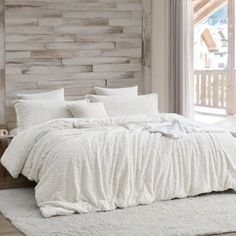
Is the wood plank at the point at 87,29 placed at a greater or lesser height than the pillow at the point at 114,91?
greater

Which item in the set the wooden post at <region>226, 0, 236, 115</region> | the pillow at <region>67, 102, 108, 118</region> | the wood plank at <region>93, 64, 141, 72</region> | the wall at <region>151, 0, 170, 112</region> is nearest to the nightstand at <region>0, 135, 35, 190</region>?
the pillow at <region>67, 102, 108, 118</region>

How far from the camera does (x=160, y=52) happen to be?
779cm

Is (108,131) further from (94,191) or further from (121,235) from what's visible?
(121,235)

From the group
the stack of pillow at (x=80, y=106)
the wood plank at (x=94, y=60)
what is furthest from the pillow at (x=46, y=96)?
the wood plank at (x=94, y=60)

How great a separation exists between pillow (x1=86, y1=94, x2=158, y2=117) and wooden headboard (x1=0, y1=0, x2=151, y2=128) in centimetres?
68

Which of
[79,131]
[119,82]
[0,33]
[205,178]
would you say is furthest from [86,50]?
[205,178]

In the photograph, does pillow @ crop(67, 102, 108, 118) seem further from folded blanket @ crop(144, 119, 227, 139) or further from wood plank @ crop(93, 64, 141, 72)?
wood plank @ crop(93, 64, 141, 72)

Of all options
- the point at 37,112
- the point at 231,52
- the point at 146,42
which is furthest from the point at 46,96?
the point at 231,52

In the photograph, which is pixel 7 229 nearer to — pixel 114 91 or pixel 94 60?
pixel 114 91

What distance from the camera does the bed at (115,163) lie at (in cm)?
482

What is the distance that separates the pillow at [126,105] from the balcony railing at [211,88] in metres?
1.91

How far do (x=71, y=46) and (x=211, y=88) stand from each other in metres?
2.39

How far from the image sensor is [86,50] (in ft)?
24.5

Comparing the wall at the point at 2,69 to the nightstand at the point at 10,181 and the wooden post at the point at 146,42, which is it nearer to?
the nightstand at the point at 10,181
